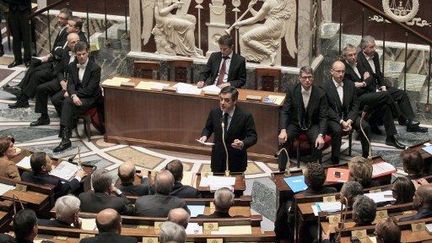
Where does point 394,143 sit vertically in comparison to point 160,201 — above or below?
below

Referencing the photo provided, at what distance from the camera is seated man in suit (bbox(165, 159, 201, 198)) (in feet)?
28.3

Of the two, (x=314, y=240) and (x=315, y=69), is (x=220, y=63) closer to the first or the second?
(x=315, y=69)

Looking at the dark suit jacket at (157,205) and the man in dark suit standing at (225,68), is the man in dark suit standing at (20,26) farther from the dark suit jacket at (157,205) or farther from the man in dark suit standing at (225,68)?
the dark suit jacket at (157,205)

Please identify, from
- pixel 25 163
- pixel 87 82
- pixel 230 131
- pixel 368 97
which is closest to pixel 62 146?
pixel 87 82

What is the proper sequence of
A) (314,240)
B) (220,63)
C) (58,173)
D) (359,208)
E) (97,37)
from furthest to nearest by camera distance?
(97,37) → (220,63) → (58,173) → (314,240) → (359,208)

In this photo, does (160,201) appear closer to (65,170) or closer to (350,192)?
(65,170)

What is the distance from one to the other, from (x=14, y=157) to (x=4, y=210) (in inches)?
65.7

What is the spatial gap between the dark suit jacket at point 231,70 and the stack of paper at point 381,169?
8.32 feet

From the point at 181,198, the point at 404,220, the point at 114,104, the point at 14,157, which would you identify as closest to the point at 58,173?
the point at 14,157

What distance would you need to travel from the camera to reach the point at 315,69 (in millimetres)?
11820

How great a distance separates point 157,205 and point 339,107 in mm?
3450

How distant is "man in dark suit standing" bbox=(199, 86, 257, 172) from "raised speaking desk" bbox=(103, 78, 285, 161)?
1.03m

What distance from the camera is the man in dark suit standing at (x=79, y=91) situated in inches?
454

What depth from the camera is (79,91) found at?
1162 cm
